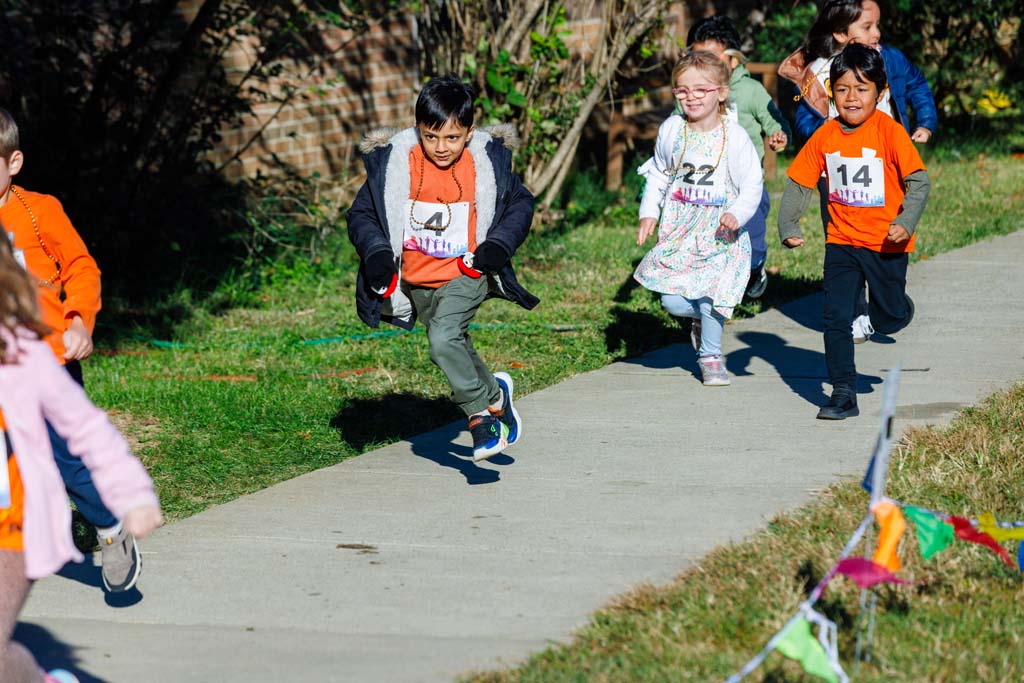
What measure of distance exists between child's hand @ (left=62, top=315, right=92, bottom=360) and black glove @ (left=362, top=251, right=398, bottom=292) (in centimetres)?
131

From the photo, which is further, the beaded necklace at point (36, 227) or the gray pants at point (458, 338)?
the gray pants at point (458, 338)

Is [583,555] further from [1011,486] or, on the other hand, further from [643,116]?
[643,116]

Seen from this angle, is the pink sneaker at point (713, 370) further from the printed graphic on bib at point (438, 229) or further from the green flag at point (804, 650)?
the green flag at point (804, 650)

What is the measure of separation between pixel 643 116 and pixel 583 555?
411 inches

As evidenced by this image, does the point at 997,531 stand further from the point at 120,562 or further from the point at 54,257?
the point at 54,257

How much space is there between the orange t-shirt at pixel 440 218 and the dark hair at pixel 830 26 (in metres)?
3.08

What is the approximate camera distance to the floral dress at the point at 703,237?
7180mm

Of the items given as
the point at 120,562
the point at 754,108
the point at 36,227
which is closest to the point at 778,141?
the point at 754,108

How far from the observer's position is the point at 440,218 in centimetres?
567

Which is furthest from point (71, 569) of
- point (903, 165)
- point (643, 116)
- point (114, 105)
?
point (643, 116)

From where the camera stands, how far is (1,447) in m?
3.41

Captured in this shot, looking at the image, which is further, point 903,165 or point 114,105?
point 114,105

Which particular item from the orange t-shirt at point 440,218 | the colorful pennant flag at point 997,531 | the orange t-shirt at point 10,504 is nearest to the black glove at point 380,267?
the orange t-shirt at point 440,218

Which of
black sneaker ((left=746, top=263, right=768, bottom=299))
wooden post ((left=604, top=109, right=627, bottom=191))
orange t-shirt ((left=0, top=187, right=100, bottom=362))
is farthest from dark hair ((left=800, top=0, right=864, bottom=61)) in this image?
wooden post ((left=604, top=109, right=627, bottom=191))
